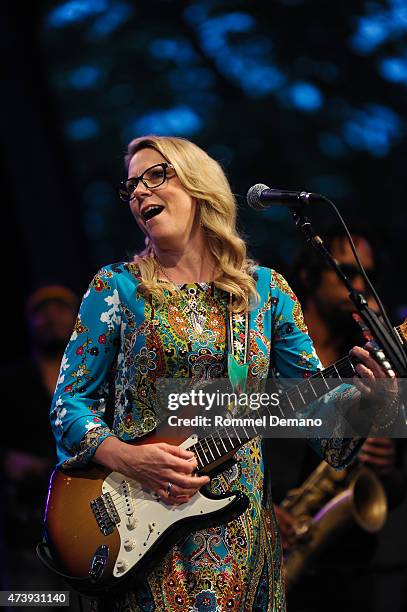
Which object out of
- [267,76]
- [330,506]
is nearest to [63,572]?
[330,506]

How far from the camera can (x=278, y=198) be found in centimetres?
238

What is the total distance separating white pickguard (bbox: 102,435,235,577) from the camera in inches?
95.3

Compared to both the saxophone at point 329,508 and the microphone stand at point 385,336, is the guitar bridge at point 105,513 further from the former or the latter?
the saxophone at point 329,508

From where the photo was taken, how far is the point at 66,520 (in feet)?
8.18

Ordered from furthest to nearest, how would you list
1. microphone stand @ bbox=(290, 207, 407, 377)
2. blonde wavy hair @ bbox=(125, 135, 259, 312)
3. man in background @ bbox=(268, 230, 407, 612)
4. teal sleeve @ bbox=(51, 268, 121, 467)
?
man in background @ bbox=(268, 230, 407, 612) < blonde wavy hair @ bbox=(125, 135, 259, 312) < teal sleeve @ bbox=(51, 268, 121, 467) < microphone stand @ bbox=(290, 207, 407, 377)

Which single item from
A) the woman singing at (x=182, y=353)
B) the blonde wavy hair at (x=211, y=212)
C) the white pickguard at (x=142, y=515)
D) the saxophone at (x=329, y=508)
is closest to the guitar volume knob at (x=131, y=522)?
the white pickguard at (x=142, y=515)

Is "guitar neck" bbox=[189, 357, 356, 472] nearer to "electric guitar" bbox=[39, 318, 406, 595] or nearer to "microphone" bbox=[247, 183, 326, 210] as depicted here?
"electric guitar" bbox=[39, 318, 406, 595]

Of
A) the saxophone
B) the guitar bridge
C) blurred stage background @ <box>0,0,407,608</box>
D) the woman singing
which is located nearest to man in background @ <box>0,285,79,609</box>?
the saxophone

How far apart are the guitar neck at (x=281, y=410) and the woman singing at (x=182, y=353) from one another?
5 cm

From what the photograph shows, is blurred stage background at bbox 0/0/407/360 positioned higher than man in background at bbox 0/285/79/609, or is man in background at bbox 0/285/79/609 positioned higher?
blurred stage background at bbox 0/0/407/360

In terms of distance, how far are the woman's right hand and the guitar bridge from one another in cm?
10

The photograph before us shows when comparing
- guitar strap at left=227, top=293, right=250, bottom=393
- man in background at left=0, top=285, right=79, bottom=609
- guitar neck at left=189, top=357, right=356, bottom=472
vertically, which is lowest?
man in background at left=0, top=285, right=79, bottom=609

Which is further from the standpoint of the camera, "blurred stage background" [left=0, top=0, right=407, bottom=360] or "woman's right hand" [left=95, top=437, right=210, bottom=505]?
"blurred stage background" [left=0, top=0, right=407, bottom=360]

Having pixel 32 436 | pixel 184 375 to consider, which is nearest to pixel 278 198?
pixel 184 375
